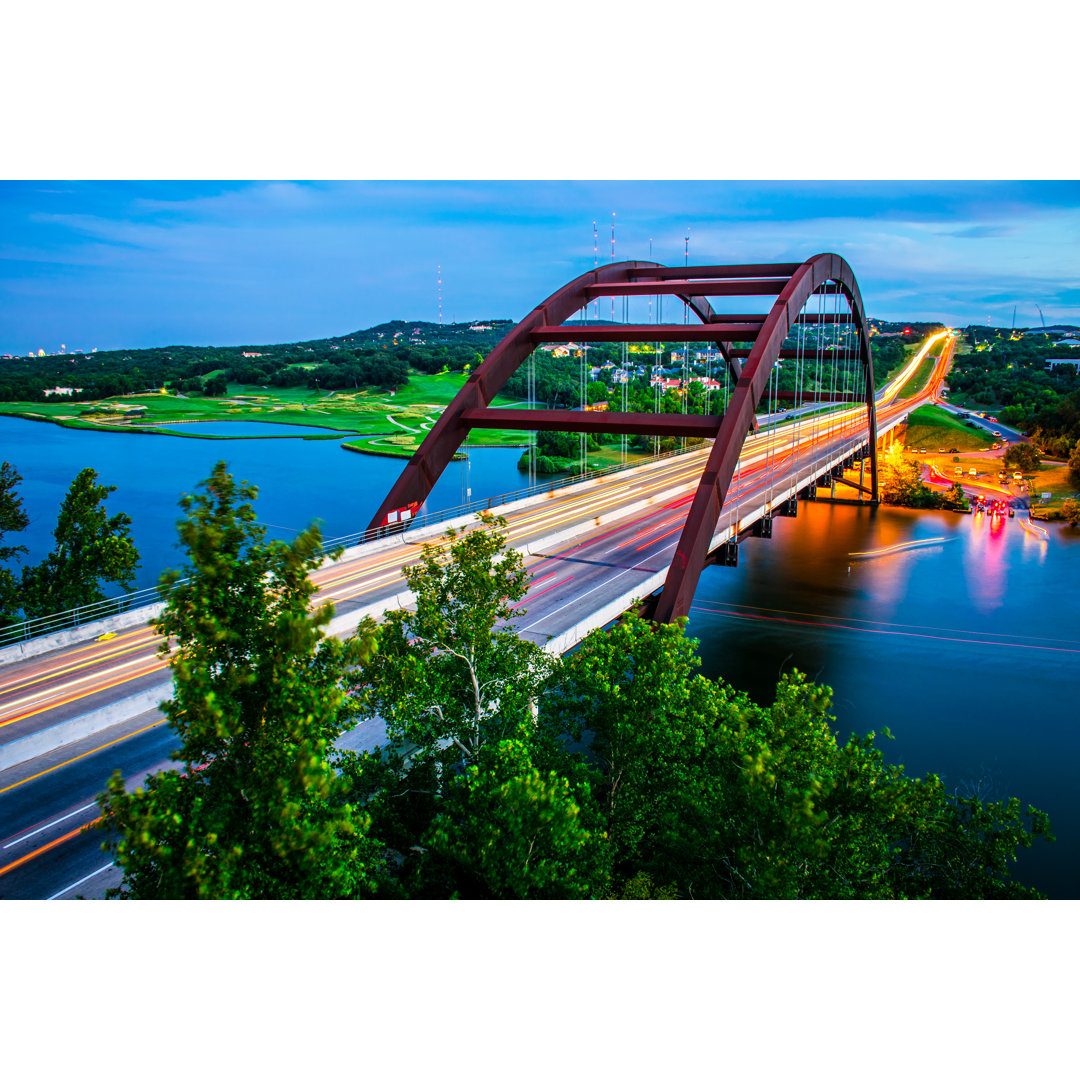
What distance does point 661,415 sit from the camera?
27.6 metres

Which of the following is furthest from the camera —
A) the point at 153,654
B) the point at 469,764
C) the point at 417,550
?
the point at 417,550

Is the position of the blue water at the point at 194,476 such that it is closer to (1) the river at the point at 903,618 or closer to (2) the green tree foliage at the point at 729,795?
(1) the river at the point at 903,618

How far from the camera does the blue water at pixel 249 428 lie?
4119 inches

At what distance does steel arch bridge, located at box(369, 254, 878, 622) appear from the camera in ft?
82.3

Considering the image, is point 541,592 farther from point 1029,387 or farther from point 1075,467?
point 1029,387

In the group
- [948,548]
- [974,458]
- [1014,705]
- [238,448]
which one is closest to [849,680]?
[1014,705]

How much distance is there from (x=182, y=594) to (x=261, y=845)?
309cm

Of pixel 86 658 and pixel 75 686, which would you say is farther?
pixel 86 658

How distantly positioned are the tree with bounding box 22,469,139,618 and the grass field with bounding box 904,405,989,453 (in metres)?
95.4

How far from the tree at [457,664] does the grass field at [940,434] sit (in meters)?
96.7

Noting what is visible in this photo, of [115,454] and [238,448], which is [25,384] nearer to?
[115,454]

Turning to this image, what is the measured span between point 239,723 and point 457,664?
241 inches

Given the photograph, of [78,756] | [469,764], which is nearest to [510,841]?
[469,764]

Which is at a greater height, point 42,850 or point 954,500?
point 42,850
